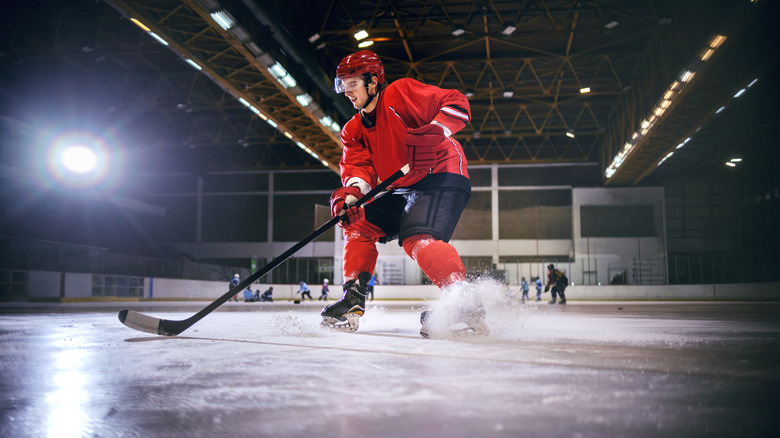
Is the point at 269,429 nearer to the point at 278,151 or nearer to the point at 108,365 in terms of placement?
the point at 108,365

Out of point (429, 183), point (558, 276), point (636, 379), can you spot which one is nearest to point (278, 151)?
point (558, 276)

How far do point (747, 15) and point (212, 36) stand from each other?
34.0 feet

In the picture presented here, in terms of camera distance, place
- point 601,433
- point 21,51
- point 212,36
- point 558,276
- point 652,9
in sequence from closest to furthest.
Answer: point 601,433, point 212,36, point 652,9, point 21,51, point 558,276

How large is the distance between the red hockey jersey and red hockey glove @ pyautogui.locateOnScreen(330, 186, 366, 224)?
0.64 feet

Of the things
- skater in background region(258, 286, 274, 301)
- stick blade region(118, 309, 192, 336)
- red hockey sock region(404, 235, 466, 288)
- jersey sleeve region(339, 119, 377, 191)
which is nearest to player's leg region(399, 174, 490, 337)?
red hockey sock region(404, 235, 466, 288)

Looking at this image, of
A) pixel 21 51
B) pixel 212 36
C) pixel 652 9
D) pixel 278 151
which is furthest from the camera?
pixel 278 151

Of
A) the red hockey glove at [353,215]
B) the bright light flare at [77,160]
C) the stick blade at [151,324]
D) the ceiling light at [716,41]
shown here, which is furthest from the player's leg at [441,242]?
the bright light flare at [77,160]

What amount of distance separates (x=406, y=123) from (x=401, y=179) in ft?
1.17

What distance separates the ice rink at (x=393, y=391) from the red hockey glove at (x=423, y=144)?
4.03 feet

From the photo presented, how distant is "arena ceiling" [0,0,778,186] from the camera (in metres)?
11.6

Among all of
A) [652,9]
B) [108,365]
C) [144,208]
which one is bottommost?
[108,365]

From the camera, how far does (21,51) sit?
1634 centimetres

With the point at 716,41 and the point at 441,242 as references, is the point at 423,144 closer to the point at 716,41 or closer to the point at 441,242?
the point at 441,242

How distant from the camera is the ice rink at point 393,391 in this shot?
1020mm
